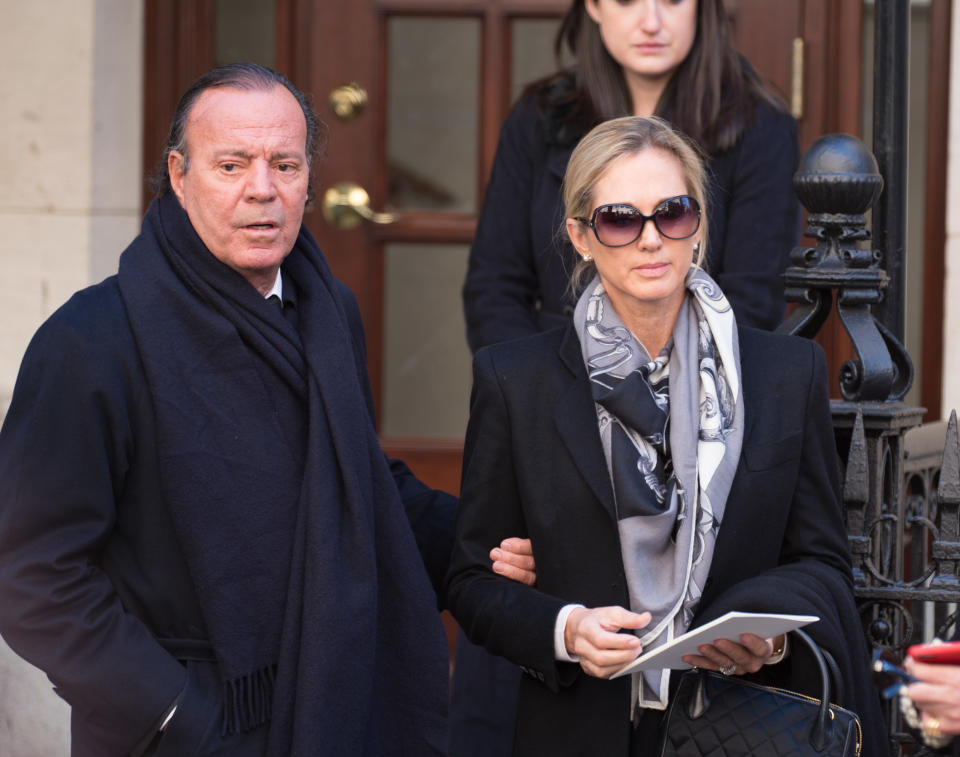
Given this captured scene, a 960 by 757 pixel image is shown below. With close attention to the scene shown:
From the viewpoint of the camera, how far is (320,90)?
171 inches

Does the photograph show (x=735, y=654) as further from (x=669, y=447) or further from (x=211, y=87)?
(x=211, y=87)

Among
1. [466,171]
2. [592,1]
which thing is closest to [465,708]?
[592,1]

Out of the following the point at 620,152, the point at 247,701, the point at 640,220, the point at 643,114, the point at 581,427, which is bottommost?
the point at 247,701

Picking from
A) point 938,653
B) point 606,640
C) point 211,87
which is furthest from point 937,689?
point 211,87

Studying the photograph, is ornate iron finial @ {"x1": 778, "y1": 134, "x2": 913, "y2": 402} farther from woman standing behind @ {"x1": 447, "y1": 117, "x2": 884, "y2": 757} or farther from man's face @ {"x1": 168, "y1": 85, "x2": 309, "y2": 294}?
man's face @ {"x1": 168, "y1": 85, "x2": 309, "y2": 294}

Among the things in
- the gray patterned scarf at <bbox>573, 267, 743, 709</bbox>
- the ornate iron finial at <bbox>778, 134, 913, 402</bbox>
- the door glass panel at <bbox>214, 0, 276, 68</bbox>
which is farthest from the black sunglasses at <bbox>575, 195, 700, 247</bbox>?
the door glass panel at <bbox>214, 0, 276, 68</bbox>

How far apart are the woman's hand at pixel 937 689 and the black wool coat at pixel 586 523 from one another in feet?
0.90

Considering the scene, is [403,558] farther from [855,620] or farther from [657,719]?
[855,620]

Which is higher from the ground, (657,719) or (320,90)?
(320,90)

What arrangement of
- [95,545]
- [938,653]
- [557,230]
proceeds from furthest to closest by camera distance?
[557,230]
[95,545]
[938,653]

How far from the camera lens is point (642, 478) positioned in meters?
2.14

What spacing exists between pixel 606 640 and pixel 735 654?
19cm

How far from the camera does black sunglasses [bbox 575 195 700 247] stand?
2191 mm

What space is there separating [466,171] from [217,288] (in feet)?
7.22
